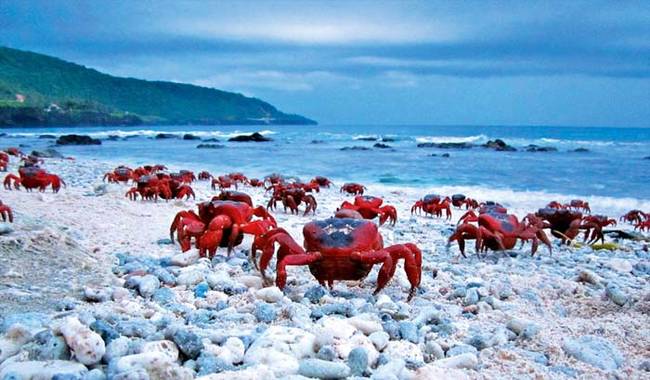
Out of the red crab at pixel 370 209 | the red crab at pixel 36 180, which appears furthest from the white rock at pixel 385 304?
the red crab at pixel 36 180

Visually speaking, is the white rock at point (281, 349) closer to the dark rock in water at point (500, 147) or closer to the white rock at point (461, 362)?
the white rock at point (461, 362)

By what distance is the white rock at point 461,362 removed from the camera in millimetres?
3436

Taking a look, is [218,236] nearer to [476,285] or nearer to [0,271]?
[0,271]

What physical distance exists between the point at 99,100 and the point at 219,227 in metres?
138

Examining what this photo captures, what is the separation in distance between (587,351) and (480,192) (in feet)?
58.3

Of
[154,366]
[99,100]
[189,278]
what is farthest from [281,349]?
[99,100]

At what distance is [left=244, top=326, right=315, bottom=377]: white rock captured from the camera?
3.19 m

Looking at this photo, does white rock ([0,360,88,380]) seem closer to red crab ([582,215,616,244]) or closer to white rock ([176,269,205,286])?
white rock ([176,269,205,286])

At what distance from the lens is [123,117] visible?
118 metres

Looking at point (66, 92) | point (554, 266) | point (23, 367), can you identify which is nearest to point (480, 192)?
point (554, 266)

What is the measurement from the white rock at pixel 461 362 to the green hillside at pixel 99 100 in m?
105

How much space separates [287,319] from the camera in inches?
165

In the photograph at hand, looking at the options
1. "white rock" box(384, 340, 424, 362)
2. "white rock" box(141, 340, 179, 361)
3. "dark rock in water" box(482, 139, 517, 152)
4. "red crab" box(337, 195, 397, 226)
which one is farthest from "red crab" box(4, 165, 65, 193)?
"dark rock in water" box(482, 139, 517, 152)

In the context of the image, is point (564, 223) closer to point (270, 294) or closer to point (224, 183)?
point (270, 294)
